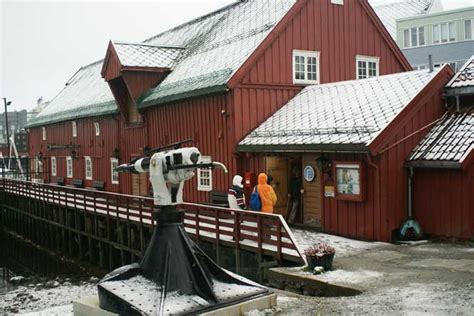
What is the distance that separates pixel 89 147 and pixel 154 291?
2445 cm

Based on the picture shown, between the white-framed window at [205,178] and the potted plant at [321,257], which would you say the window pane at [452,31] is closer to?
the white-framed window at [205,178]

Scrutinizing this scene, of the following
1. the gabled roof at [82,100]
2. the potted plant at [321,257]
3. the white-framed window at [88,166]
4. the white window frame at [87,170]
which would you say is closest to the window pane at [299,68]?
the gabled roof at [82,100]

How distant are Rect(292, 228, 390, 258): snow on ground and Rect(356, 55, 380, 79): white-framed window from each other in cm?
889

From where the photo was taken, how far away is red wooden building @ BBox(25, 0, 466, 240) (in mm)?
14884

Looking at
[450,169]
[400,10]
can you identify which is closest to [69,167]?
[450,169]

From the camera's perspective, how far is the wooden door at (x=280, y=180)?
18188mm

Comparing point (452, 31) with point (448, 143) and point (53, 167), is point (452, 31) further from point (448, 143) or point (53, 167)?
point (448, 143)

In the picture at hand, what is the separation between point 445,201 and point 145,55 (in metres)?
14.2

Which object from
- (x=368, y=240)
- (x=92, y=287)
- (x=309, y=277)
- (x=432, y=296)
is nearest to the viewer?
(x=432, y=296)

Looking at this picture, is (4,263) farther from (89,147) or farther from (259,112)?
(259,112)

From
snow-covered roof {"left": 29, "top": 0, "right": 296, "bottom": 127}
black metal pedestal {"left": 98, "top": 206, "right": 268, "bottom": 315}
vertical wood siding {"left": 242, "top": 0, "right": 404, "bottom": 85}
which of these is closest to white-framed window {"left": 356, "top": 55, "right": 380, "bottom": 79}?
vertical wood siding {"left": 242, "top": 0, "right": 404, "bottom": 85}

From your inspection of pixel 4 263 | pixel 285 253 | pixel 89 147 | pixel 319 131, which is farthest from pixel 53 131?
pixel 285 253

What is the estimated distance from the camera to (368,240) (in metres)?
14.6

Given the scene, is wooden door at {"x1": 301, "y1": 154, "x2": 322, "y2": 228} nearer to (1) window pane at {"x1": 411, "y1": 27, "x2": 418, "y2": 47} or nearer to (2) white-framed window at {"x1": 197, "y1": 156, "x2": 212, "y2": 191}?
(2) white-framed window at {"x1": 197, "y1": 156, "x2": 212, "y2": 191}
